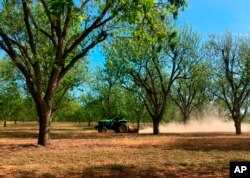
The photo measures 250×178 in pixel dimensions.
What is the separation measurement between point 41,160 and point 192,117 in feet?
271

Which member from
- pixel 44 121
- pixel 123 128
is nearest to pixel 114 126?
pixel 123 128

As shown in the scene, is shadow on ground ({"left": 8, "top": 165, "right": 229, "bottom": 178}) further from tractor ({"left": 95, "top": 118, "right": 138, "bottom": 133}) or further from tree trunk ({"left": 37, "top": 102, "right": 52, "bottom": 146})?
tractor ({"left": 95, "top": 118, "right": 138, "bottom": 133})

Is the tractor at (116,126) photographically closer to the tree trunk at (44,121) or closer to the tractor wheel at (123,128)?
the tractor wheel at (123,128)

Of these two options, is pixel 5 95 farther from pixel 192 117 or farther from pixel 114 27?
pixel 192 117

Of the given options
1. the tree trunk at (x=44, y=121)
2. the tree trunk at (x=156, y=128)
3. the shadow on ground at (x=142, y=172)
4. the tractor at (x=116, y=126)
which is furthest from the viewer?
the tractor at (x=116, y=126)

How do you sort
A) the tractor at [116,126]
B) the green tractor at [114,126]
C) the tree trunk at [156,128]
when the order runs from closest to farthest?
the tree trunk at [156,128] → the tractor at [116,126] → the green tractor at [114,126]

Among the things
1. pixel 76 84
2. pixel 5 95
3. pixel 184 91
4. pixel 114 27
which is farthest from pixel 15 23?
pixel 184 91

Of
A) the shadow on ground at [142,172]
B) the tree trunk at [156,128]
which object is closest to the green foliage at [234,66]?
the tree trunk at [156,128]

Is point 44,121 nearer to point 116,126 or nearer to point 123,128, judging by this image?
point 123,128

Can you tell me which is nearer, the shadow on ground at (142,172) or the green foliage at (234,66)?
the shadow on ground at (142,172)

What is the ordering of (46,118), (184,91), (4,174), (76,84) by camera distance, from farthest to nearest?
(184,91)
(76,84)
(46,118)
(4,174)

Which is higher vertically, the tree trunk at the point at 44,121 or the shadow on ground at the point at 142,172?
the tree trunk at the point at 44,121

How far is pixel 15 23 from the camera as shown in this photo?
3241 cm

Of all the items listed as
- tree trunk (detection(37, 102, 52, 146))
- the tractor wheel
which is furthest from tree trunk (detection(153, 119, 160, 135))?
tree trunk (detection(37, 102, 52, 146))
